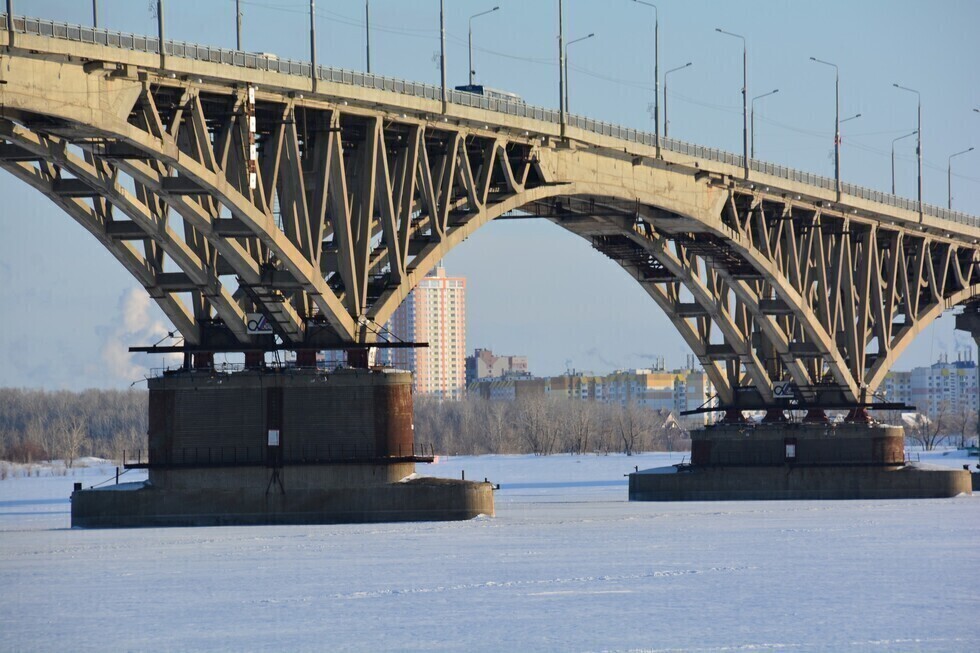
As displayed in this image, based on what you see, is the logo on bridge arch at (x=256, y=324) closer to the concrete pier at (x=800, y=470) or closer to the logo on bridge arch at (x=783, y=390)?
the concrete pier at (x=800, y=470)

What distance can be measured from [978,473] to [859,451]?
45.8 ft

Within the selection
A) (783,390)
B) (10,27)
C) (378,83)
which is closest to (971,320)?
(783,390)

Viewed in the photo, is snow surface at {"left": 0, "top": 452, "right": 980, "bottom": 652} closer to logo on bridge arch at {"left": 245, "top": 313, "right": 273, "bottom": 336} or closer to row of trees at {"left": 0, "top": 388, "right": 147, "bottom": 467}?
logo on bridge arch at {"left": 245, "top": 313, "right": 273, "bottom": 336}

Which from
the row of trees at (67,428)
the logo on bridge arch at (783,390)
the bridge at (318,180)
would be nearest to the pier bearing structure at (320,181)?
the bridge at (318,180)

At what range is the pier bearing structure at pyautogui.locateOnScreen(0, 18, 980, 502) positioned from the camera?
154ft

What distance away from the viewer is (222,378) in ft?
181

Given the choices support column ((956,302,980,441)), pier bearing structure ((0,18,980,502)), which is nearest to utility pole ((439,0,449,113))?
pier bearing structure ((0,18,980,502))

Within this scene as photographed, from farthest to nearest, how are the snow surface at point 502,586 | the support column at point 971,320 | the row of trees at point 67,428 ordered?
the row of trees at point 67,428 < the support column at point 971,320 < the snow surface at point 502,586

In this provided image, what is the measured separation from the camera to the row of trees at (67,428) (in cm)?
15888

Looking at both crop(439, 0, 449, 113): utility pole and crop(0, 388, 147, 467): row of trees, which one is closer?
crop(439, 0, 449, 113): utility pole

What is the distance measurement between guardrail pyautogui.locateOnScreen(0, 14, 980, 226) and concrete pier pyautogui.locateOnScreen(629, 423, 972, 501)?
457 inches

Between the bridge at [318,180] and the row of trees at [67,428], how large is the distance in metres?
82.0

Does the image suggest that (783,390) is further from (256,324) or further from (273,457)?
(273,457)

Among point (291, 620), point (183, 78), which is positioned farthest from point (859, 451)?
point (291, 620)
